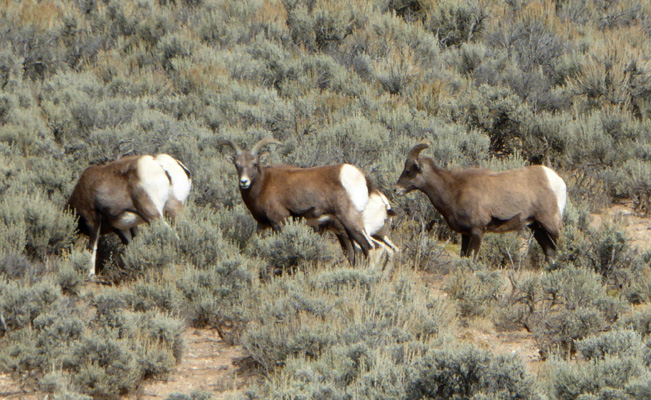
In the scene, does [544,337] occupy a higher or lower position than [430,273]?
higher

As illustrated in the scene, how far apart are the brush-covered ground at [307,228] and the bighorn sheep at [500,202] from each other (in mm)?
329

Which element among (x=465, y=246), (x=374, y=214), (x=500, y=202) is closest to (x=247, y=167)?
(x=374, y=214)

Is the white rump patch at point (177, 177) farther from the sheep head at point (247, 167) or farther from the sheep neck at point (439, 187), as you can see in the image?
the sheep neck at point (439, 187)

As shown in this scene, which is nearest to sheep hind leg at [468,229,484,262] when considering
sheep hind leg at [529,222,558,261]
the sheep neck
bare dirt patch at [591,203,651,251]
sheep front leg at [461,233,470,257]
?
sheep front leg at [461,233,470,257]

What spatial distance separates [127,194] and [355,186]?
2754 mm

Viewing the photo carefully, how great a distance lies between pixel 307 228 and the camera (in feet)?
30.1

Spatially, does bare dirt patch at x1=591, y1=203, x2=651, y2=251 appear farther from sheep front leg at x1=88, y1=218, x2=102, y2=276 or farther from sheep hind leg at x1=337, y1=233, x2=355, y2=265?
sheep front leg at x1=88, y1=218, x2=102, y2=276

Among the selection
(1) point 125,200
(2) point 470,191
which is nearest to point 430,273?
(2) point 470,191

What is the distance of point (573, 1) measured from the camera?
21922 millimetres

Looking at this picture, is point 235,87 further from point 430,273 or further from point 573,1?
point 573,1

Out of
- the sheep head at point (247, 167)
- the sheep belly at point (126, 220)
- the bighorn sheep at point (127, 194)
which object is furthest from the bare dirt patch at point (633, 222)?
the sheep belly at point (126, 220)

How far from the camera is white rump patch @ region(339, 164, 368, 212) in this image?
9.62 m

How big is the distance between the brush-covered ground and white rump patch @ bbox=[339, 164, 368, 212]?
626 millimetres

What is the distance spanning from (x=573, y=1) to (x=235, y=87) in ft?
35.5
